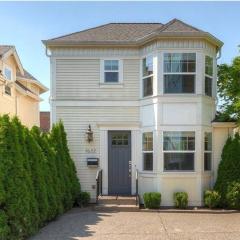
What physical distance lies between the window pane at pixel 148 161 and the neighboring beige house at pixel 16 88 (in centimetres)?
740

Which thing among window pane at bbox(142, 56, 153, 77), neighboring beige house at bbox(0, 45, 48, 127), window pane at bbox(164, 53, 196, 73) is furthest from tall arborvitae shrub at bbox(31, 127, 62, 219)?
neighboring beige house at bbox(0, 45, 48, 127)

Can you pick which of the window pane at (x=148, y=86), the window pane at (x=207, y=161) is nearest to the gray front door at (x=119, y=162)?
the window pane at (x=148, y=86)

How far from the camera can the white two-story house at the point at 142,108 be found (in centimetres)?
1369

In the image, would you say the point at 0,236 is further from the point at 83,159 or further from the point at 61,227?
the point at 83,159

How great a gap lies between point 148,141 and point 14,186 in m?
6.34

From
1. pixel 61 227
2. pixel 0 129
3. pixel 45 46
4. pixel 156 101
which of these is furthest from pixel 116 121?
pixel 0 129

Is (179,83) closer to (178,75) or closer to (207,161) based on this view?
(178,75)

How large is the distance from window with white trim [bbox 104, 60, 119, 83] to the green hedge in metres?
3.04

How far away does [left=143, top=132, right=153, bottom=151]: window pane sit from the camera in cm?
1402

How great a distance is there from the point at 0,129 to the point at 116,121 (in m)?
6.24

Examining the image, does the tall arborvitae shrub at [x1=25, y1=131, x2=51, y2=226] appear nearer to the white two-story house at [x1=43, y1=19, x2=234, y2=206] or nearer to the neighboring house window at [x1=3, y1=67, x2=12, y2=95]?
the white two-story house at [x1=43, y1=19, x2=234, y2=206]

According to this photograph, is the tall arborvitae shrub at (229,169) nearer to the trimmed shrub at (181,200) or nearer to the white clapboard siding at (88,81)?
the trimmed shrub at (181,200)

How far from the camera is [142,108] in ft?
47.1

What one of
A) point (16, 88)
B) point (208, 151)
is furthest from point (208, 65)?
point (16, 88)
